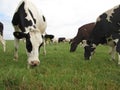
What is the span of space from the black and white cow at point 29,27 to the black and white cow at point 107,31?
2678mm

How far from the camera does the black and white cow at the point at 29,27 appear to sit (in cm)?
1361

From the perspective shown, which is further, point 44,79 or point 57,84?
point 44,79

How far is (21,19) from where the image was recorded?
51.2ft

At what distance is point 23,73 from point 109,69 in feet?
13.3

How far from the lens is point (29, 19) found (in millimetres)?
15156

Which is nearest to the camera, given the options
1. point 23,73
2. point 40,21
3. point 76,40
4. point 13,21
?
point 23,73

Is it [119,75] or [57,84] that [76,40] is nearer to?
[119,75]

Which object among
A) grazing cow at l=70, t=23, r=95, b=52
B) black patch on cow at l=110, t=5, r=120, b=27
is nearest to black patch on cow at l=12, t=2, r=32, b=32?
black patch on cow at l=110, t=5, r=120, b=27

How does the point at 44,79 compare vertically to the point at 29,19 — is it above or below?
below

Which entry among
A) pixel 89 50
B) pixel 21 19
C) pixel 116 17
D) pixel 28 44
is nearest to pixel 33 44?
pixel 28 44

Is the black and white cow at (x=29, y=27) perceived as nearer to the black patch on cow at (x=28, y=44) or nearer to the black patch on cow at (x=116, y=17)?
the black patch on cow at (x=28, y=44)

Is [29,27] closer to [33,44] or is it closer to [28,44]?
[28,44]

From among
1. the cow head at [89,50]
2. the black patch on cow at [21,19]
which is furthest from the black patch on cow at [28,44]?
the cow head at [89,50]

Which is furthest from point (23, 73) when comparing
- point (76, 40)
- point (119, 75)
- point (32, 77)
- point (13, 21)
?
point (76, 40)
